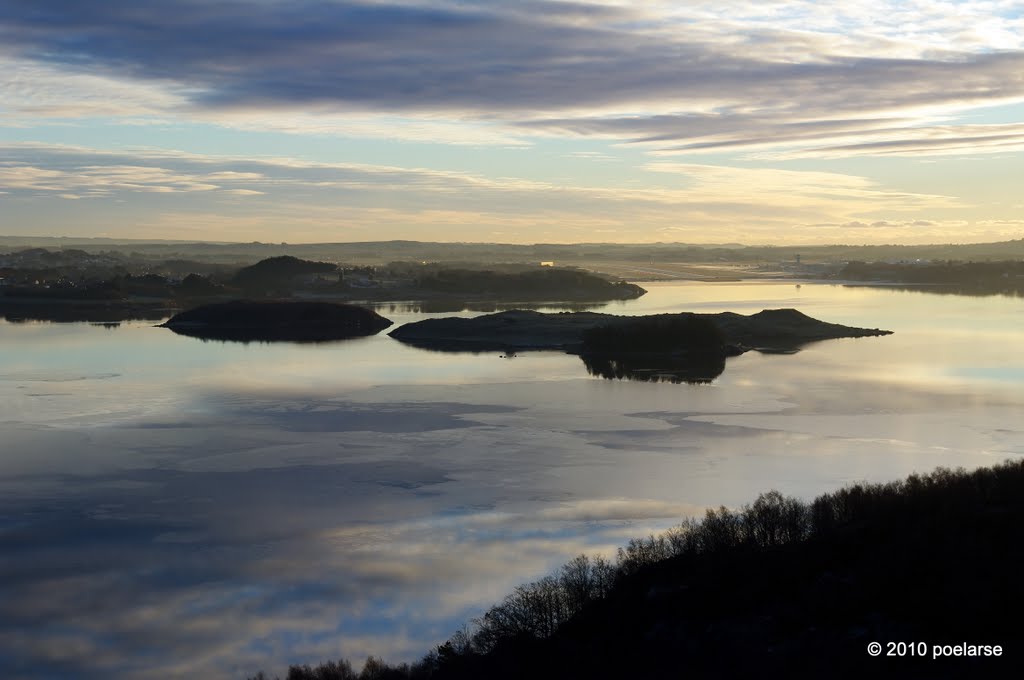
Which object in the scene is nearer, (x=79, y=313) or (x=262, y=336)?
(x=262, y=336)

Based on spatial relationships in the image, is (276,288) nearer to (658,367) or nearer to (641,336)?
(641,336)

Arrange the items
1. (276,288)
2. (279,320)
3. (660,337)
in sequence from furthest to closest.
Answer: (276,288) → (279,320) → (660,337)

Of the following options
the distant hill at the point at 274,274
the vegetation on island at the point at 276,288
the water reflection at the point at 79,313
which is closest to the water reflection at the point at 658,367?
the water reflection at the point at 79,313

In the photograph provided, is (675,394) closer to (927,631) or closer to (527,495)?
(527,495)

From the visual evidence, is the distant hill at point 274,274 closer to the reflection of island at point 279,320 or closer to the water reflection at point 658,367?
the reflection of island at point 279,320

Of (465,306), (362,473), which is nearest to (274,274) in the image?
(465,306)
